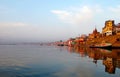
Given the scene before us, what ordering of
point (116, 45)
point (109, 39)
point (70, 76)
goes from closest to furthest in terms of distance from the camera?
point (70, 76), point (116, 45), point (109, 39)

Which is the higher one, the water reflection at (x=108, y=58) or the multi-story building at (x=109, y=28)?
the multi-story building at (x=109, y=28)

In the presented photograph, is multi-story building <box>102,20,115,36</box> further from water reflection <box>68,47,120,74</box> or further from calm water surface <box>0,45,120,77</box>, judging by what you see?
calm water surface <box>0,45,120,77</box>

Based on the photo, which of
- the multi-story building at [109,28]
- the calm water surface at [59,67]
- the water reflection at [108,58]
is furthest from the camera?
the multi-story building at [109,28]

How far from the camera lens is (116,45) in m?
121

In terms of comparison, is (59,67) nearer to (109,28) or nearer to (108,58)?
(108,58)

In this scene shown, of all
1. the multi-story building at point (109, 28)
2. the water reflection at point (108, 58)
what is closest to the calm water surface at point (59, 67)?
the water reflection at point (108, 58)

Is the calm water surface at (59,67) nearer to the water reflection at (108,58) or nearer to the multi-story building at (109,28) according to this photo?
the water reflection at (108,58)

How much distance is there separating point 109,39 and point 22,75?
115 metres

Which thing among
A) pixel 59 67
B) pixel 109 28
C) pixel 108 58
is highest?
pixel 109 28

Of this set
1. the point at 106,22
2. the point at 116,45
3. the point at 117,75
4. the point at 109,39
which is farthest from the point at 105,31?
the point at 117,75

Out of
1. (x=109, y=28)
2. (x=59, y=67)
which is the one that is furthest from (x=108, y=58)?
(x=109, y=28)

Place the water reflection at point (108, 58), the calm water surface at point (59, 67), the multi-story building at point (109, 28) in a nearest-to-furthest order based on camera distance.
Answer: the calm water surface at point (59, 67)
the water reflection at point (108, 58)
the multi-story building at point (109, 28)

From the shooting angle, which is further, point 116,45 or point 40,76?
point 116,45

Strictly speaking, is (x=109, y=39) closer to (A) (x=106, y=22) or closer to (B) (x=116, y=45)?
(B) (x=116, y=45)
